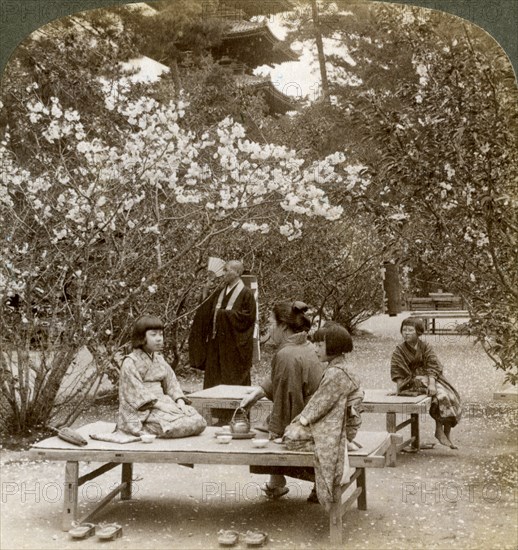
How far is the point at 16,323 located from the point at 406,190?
276 cm

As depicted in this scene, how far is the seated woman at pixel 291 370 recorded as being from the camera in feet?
15.0

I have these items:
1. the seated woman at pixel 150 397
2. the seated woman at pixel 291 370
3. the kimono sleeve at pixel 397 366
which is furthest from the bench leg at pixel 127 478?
the kimono sleeve at pixel 397 366

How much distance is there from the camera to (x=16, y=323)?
19.1ft

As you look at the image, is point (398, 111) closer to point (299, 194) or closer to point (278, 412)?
point (299, 194)

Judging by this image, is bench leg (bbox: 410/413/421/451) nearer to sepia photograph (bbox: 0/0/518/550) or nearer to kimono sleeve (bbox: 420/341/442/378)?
sepia photograph (bbox: 0/0/518/550)

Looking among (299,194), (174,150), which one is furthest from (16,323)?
(299,194)

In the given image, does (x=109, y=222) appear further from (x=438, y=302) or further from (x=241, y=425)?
(x=438, y=302)

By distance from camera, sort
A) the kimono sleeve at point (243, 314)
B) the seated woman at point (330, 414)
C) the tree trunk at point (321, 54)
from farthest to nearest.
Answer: the kimono sleeve at point (243, 314), the tree trunk at point (321, 54), the seated woman at point (330, 414)

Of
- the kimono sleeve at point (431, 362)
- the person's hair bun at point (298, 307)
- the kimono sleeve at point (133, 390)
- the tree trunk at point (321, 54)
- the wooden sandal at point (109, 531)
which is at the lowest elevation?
the wooden sandal at point (109, 531)

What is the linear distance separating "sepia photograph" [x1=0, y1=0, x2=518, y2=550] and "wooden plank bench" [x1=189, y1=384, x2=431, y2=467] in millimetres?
18

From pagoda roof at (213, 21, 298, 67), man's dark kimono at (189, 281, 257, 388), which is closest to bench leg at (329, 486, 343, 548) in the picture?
man's dark kimono at (189, 281, 257, 388)

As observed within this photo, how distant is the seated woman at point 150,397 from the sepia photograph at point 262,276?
0.05ft

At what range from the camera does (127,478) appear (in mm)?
4887

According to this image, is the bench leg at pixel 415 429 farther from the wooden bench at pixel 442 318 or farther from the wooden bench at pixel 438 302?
the wooden bench at pixel 438 302
